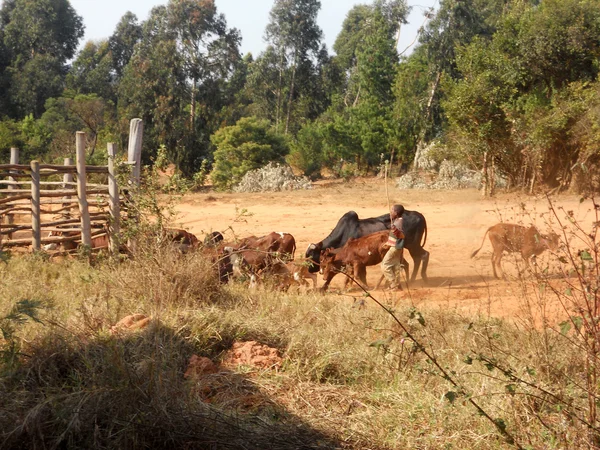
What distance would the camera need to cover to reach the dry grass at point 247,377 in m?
4.20

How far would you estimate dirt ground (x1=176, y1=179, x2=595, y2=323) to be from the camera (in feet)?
30.0

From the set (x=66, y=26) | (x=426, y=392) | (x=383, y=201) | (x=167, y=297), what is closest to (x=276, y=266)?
(x=167, y=297)

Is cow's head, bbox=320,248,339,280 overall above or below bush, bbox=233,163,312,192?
below

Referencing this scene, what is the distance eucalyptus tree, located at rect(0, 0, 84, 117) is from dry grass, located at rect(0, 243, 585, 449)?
39235 mm

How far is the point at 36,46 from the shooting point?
159 ft

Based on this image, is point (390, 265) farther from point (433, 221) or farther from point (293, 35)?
point (293, 35)

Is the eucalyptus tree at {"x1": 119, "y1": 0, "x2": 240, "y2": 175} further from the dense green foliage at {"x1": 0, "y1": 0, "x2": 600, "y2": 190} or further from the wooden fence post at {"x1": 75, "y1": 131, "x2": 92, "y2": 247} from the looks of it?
the wooden fence post at {"x1": 75, "y1": 131, "x2": 92, "y2": 247}

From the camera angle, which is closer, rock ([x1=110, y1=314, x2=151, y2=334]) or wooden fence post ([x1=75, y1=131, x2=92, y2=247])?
rock ([x1=110, y1=314, x2=151, y2=334])

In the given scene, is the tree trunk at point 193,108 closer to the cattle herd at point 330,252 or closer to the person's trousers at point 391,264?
the cattle herd at point 330,252

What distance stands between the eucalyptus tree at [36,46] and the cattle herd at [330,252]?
36.1 metres

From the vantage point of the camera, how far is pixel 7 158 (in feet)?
88.8

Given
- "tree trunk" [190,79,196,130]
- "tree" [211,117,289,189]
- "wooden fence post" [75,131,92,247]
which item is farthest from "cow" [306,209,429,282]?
"tree trunk" [190,79,196,130]

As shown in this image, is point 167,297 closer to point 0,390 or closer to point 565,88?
point 0,390

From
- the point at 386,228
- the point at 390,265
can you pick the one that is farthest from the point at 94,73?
the point at 390,265
